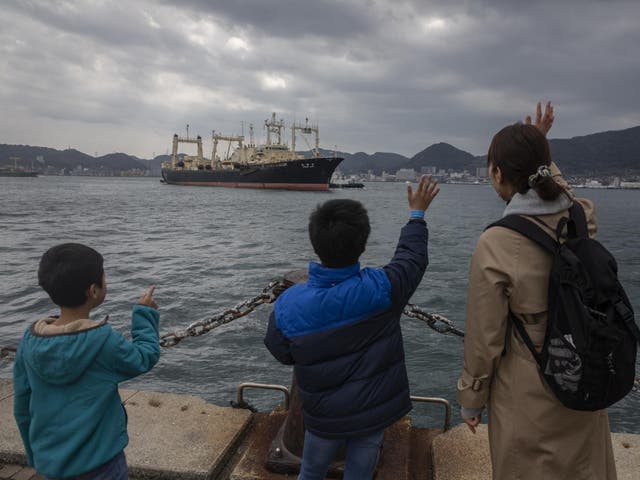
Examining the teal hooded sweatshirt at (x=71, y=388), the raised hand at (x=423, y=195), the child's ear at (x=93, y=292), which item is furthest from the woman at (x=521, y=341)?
the child's ear at (x=93, y=292)

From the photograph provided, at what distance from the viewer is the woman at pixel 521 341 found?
5.22 ft

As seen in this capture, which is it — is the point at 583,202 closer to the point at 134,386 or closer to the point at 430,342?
the point at 134,386

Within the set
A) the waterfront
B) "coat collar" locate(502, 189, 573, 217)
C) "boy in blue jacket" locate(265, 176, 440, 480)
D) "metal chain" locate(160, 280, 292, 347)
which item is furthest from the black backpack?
the waterfront

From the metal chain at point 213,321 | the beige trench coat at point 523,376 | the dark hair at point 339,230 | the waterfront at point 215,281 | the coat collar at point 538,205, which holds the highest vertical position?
the coat collar at point 538,205

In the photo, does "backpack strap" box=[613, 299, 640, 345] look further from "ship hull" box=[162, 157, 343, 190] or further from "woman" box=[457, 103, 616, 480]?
"ship hull" box=[162, 157, 343, 190]

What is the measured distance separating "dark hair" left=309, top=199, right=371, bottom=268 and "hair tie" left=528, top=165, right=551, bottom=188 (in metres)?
0.59

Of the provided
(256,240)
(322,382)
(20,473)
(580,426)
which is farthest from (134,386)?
(256,240)

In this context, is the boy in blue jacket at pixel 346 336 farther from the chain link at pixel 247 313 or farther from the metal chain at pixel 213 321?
the metal chain at pixel 213 321

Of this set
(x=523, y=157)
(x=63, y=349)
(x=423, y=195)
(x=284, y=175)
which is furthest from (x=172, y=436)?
(x=284, y=175)

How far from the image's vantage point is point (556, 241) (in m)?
1.60

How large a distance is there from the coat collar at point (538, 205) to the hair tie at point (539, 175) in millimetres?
42

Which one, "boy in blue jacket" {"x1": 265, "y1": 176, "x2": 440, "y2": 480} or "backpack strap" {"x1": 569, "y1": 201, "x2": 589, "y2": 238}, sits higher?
"backpack strap" {"x1": 569, "y1": 201, "x2": 589, "y2": 238}

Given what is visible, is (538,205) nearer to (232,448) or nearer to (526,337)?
(526,337)

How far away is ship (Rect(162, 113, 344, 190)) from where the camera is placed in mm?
61500
